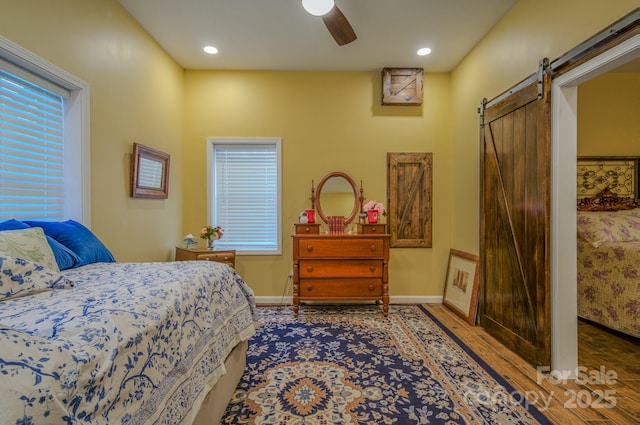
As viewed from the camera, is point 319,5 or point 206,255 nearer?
point 319,5

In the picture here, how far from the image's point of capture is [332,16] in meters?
2.19

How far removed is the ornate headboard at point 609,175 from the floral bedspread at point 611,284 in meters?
1.07

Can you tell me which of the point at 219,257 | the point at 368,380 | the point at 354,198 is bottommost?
the point at 368,380

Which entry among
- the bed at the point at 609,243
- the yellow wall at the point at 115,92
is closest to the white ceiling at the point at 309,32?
the yellow wall at the point at 115,92

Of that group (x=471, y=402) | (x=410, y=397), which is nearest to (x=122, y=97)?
(x=410, y=397)

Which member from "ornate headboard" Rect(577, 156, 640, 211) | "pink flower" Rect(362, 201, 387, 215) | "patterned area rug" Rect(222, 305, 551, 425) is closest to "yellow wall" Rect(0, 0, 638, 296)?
"pink flower" Rect(362, 201, 387, 215)

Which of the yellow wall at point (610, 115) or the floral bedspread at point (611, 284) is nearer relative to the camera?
the floral bedspread at point (611, 284)

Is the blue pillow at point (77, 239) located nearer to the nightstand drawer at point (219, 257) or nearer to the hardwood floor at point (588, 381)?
the nightstand drawer at point (219, 257)

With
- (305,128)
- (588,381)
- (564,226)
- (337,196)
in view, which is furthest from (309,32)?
(588,381)

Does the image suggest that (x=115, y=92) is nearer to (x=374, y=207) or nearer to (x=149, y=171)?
(x=149, y=171)

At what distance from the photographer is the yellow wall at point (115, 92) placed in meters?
1.92

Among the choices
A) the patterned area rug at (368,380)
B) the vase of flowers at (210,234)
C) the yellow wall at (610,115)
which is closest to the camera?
the patterned area rug at (368,380)

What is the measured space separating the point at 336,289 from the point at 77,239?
7.60 feet

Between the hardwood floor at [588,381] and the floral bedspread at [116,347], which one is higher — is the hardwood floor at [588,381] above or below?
below
